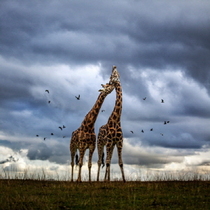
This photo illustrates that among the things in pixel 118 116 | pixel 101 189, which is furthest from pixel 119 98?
pixel 101 189

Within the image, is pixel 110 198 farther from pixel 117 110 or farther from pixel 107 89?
pixel 107 89

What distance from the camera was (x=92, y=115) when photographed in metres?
22.0

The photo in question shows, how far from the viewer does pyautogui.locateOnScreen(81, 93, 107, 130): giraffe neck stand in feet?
71.9

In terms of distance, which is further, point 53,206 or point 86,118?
point 86,118

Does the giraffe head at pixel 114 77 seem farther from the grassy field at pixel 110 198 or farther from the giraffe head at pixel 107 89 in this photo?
the grassy field at pixel 110 198

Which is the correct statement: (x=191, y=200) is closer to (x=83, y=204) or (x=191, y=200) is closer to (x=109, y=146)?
(x=83, y=204)

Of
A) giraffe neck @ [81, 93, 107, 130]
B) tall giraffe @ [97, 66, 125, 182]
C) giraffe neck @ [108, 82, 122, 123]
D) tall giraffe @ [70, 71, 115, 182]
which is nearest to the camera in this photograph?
tall giraffe @ [97, 66, 125, 182]

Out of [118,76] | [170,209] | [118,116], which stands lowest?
[170,209]

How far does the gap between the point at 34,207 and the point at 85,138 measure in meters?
9.25

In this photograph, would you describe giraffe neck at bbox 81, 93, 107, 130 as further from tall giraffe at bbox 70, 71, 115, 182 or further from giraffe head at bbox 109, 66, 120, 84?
giraffe head at bbox 109, 66, 120, 84

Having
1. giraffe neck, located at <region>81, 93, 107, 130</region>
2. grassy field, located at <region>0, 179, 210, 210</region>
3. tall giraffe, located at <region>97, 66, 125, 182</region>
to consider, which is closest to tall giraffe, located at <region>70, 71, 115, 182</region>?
giraffe neck, located at <region>81, 93, 107, 130</region>

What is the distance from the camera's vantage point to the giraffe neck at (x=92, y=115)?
71.9 feet

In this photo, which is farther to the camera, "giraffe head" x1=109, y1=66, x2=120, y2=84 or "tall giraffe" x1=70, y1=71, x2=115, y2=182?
"giraffe head" x1=109, y1=66, x2=120, y2=84

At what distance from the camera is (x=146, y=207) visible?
12.3 m
